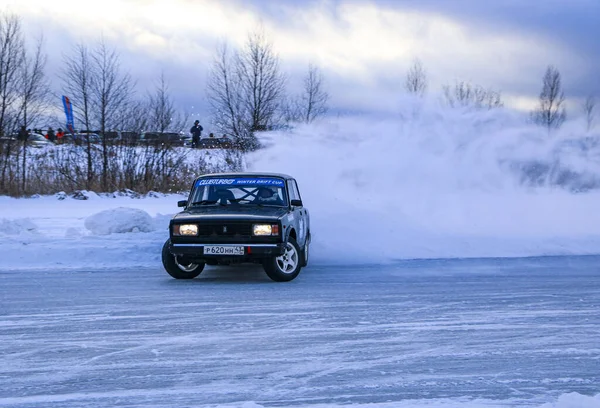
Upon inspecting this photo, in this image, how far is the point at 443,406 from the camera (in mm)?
4586

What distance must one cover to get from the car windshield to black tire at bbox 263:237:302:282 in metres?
0.95

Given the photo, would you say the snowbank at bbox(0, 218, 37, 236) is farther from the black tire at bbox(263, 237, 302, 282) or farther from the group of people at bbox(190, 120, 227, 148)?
the group of people at bbox(190, 120, 227, 148)

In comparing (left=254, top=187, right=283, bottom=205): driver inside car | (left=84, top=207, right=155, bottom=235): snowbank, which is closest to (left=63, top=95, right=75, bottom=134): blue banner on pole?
(left=84, top=207, right=155, bottom=235): snowbank

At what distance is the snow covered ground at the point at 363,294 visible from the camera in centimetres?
514

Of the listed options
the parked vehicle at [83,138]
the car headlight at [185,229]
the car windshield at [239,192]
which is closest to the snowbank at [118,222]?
the car windshield at [239,192]

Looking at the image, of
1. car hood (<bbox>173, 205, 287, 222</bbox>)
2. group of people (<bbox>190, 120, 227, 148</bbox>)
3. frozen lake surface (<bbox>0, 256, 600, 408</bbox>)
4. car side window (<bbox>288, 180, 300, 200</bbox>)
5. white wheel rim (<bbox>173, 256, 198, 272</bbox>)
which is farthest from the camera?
group of people (<bbox>190, 120, 227, 148</bbox>)

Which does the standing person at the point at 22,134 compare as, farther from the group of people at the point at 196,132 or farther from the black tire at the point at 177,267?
the black tire at the point at 177,267

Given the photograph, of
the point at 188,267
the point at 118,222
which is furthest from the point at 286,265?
the point at 118,222

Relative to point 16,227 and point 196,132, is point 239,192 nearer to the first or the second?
point 16,227

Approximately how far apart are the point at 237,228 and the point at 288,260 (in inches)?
37.7

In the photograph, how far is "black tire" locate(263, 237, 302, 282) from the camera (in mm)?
10281

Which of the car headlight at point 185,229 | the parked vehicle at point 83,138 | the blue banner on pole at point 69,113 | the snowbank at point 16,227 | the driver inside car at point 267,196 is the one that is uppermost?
the blue banner on pole at point 69,113

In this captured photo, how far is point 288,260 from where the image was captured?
1045cm

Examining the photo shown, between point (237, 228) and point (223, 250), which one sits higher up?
point (237, 228)
